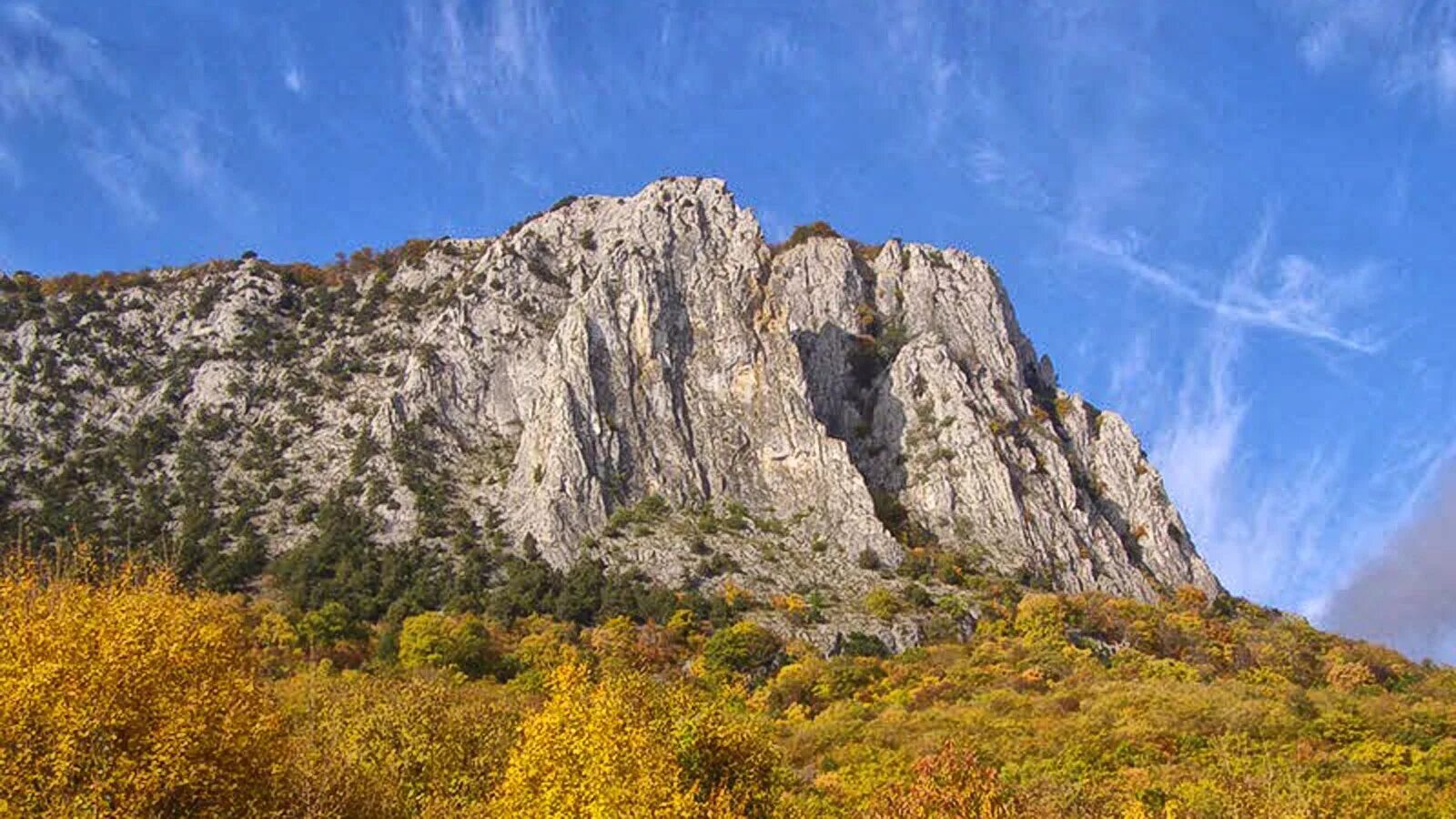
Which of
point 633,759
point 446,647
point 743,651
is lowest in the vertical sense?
point 633,759

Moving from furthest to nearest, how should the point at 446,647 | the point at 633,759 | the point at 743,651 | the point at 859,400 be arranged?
the point at 859,400 → the point at 743,651 → the point at 446,647 → the point at 633,759

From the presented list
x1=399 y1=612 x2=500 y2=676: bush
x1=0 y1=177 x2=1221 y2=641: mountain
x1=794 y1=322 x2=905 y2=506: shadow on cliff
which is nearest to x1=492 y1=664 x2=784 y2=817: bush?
x1=399 y1=612 x2=500 y2=676: bush

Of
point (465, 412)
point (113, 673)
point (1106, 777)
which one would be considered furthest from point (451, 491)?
point (113, 673)

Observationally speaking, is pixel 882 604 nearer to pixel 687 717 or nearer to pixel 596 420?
pixel 596 420

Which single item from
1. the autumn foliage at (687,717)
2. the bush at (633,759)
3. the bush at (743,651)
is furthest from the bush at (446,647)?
the bush at (633,759)

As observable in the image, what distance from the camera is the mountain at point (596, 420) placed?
110 meters

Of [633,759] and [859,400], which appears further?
[859,400]

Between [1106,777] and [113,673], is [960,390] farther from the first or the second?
[113,673]

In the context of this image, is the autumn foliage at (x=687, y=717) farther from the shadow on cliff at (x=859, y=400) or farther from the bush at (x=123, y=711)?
the shadow on cliff at (x=859, y=400)

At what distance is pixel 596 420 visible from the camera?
117688 millimetres

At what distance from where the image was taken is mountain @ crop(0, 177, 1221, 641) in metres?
110

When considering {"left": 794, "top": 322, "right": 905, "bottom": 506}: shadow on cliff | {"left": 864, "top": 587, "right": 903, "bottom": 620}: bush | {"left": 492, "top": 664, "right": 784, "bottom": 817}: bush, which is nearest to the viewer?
{"left": 492, "top": 664, "right": 784, "bottom": 817}: bush

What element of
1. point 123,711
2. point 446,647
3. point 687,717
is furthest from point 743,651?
point 123,711

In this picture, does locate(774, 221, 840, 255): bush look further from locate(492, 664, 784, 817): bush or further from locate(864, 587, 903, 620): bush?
locate(492, 664, 784, 817): bush
